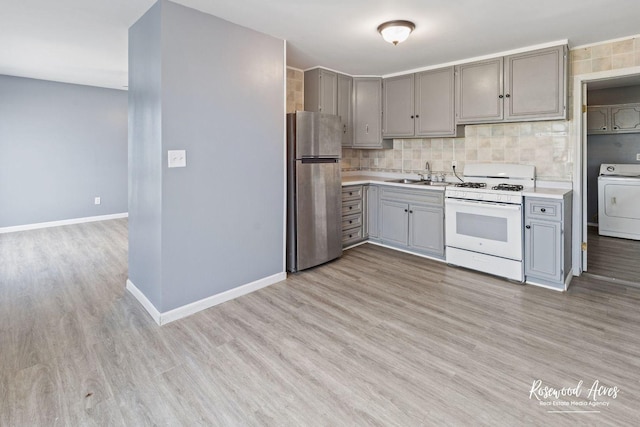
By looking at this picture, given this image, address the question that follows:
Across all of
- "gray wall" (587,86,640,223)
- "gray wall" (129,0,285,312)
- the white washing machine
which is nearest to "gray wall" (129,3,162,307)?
"gray wall" (129,0,285,312)

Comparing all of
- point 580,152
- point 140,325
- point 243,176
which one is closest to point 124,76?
point 243,176

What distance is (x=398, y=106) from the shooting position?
462 centimetres

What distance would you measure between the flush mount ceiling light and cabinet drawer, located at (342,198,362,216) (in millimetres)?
2017

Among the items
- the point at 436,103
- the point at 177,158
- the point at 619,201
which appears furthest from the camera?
the point at 619,201

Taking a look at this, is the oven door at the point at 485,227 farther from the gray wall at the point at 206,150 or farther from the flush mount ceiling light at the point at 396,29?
the gray wall at the point at 206,150

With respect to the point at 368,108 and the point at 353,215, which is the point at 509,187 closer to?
the point at 353,215

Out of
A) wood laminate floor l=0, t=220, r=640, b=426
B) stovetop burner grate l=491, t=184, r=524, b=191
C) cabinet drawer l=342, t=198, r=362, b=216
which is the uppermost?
stovetop burner grate l=491, t=184, r=524, b=191

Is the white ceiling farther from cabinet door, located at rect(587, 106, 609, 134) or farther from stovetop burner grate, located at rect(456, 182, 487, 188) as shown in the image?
cabinet door, located at rect(587, 106, 609, 134)

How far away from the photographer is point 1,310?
2.86 m

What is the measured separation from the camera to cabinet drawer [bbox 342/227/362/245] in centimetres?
455

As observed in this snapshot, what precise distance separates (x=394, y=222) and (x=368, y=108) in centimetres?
162

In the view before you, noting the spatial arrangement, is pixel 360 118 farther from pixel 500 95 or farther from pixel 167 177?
pixel 167 177

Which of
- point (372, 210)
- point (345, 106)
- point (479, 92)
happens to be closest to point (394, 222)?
point (372, 210)

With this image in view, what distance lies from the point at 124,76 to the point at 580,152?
611cm
